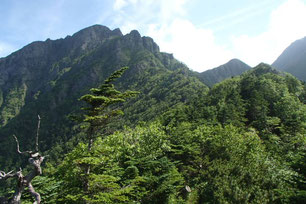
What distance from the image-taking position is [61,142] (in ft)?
572

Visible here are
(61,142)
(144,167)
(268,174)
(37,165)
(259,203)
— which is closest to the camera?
(37,165)

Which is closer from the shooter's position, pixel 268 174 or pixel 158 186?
pixel 268 174

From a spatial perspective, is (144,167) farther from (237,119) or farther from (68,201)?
(237,119)

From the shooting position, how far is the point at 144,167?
18672 millimetres

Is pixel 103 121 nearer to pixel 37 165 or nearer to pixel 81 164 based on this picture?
pixel 81 164

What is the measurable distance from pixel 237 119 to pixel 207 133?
837 inches

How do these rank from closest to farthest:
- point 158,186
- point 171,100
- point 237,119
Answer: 1. point 158,186
2. point 237,119
3. point 171,100

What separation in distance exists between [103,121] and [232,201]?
39.1 ft

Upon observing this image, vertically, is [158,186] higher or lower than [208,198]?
higher

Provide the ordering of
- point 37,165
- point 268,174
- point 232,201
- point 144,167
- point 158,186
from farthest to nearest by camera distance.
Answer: point 144,167 → point 158,186 → point 268,174 → point 232,201 → point 37,165

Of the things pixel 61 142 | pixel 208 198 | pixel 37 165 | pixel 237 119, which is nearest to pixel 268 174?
pixel 208 198

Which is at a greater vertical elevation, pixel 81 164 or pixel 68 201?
pixel 81 164

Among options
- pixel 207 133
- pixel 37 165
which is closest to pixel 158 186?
pixel 37 165

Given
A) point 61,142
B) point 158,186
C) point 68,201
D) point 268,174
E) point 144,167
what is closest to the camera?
point 68,201
